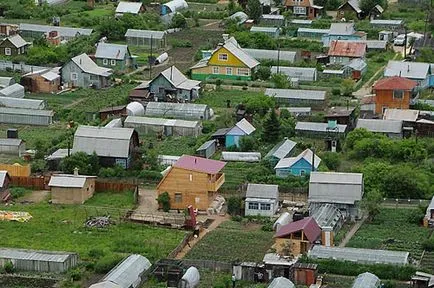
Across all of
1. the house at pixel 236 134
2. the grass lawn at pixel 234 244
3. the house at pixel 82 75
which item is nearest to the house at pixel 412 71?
the house at pixel 236 134

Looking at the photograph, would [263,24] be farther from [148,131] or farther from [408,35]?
[148,131]

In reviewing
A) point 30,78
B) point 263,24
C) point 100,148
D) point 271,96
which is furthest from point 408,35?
point 100,148

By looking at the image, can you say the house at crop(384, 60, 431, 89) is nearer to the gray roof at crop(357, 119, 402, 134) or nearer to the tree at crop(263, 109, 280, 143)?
the gray roof at crop(357, 119, 402, 134)

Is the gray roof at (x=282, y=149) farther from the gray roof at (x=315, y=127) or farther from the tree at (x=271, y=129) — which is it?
the gray roof at (x=315, y=127)

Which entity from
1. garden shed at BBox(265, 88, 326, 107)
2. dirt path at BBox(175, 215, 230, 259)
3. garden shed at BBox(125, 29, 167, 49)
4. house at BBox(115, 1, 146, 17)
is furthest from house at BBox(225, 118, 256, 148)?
house at BBox(115, 1, 146, 17)

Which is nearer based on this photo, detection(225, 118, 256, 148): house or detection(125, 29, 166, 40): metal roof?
detection(225, 118, 256, 148): house
